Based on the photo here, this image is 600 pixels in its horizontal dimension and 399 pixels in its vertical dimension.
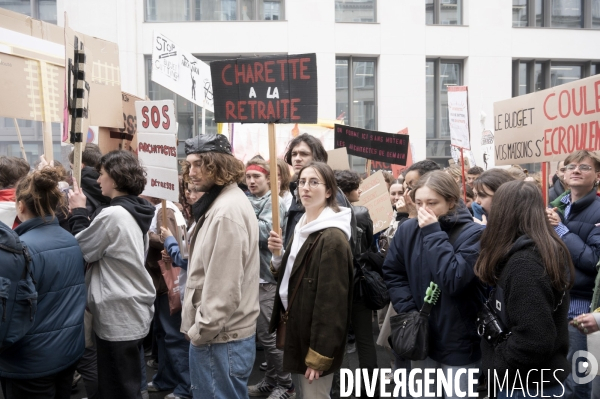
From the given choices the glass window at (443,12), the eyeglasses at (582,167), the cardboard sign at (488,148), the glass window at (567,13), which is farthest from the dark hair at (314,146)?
the glass window at (567,13)

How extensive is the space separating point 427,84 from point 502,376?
16789 millimetres

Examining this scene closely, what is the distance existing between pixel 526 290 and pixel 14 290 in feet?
8.32

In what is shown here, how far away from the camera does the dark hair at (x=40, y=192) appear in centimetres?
327

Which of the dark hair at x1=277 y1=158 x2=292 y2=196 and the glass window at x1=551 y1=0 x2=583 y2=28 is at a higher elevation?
the glass window at x1=551 y1=0 x2=583 y2=28

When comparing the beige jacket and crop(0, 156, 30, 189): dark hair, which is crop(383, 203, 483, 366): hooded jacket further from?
crop(0, 156, 30, 189): dark hair

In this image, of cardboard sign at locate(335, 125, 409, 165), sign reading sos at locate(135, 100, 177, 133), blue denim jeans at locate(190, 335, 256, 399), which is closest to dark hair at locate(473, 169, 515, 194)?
blue denim jeans at locate(190, 335, 256, 399)

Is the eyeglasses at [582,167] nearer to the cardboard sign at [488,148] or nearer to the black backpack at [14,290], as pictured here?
the black backpack at [14,290]

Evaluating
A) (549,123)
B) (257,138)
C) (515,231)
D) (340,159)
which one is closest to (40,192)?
(515,231)

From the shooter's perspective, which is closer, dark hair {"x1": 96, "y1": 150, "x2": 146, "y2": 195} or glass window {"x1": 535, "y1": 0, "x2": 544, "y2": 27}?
dark hair {"x1": 96, "y1": 150, "x2": 146, "y2": 195}

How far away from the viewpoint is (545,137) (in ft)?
16.0

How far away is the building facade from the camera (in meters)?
17.0

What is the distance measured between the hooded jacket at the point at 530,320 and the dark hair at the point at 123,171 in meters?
2.40

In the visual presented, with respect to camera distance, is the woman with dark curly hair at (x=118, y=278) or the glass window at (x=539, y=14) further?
the glass window at (x=539, y=14)

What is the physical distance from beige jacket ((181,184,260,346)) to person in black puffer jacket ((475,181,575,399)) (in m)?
1.23
